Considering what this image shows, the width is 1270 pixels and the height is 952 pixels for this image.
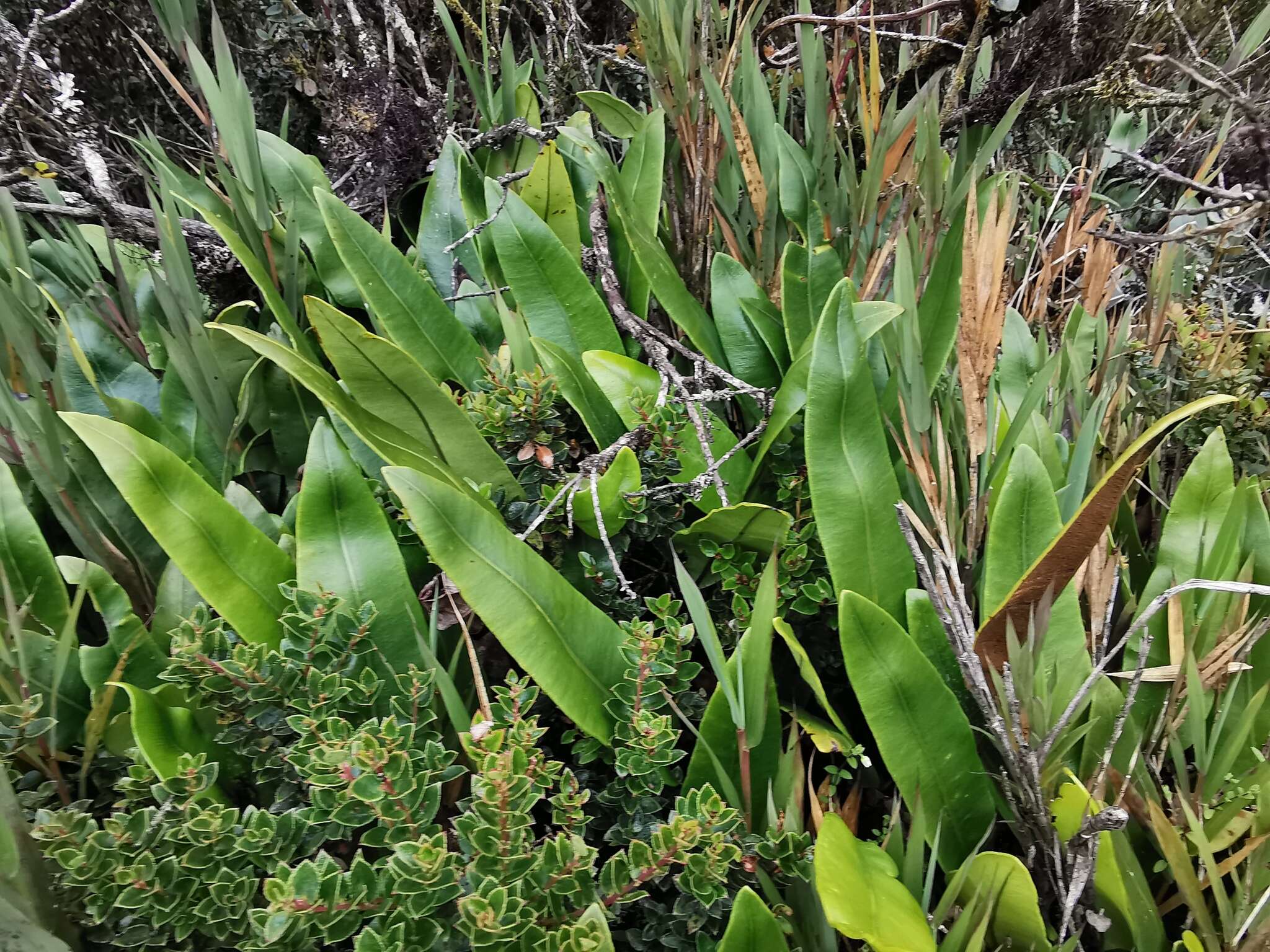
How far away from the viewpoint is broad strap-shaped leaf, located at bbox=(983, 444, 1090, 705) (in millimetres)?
563

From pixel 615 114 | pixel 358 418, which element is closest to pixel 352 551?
pixel 358 418

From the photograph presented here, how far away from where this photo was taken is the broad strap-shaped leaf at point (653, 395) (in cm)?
71

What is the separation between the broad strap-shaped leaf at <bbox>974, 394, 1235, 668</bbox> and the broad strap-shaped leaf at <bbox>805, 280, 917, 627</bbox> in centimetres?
8

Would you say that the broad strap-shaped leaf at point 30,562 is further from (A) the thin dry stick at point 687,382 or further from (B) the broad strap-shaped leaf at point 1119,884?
(B) the broad strap-shaped leaf at point 1119,884

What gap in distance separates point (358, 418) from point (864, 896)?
51cm

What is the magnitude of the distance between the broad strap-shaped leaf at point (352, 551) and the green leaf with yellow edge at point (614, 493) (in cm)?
15

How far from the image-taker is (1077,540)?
→ 1.67ft

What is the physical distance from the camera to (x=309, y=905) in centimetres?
39

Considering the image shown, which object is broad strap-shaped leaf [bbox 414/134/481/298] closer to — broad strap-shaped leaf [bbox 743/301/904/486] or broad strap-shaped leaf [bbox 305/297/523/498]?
broad strap-shaped leaf [bbox 305/297/523/498]

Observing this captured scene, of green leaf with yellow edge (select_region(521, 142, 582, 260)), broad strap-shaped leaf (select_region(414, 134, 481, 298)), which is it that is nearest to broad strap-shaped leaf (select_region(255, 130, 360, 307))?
broad strap-shaped leaf (select_region(414, 134, 481, 298))

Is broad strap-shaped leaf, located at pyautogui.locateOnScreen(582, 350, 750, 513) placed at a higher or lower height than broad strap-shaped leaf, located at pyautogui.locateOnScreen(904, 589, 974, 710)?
higher

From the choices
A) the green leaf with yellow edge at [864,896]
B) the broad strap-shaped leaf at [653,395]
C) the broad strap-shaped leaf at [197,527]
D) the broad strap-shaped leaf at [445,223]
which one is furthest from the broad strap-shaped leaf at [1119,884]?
the broad strap-shaped leaf at [445,223]

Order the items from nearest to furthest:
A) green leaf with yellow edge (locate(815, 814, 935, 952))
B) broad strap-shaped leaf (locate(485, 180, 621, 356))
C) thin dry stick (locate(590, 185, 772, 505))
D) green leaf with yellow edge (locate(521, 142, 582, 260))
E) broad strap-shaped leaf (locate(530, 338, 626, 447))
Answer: green leaf with yellow edge (locate(815, 814, 935, 952)), thin dry stick (locate(590, 185, 772, 505)), broad strap-shaped leaf (locate(530, 338, 626, 447)), broad strap-shaped leaf (locate(485, 180, 621, 356)), green leaf with yellow edge (locate(521, 142, 582, 260))

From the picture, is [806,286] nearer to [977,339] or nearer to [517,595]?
[977,339]
